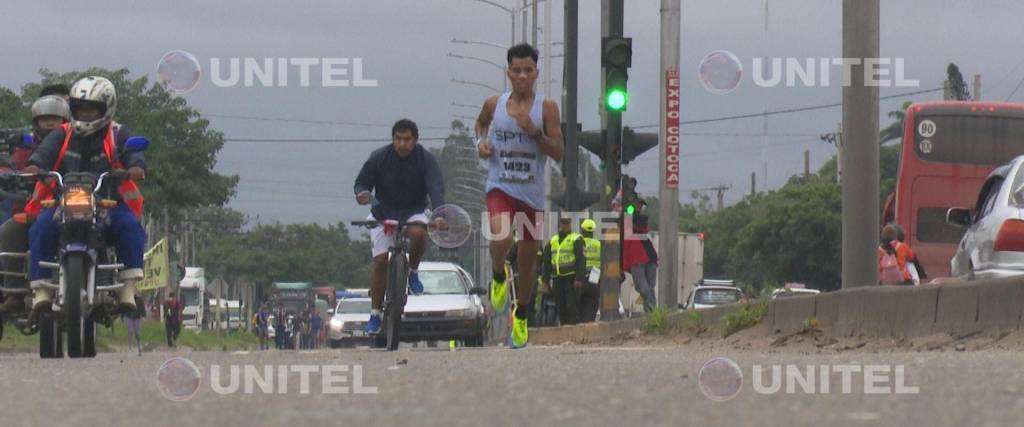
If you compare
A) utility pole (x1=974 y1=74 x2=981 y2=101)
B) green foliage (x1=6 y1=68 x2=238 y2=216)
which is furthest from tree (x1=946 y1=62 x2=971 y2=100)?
green foliage (x1=6 y1=68 x2=238 y2=216)

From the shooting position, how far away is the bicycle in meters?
13.8

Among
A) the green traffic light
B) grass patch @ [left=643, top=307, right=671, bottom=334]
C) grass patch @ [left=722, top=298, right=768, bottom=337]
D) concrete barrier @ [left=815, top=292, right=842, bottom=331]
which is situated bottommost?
grass patch @ [left=643, top=307, right=671, bottom=334]

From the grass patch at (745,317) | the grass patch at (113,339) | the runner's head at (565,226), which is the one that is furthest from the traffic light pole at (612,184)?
the grass patch at (113,339)

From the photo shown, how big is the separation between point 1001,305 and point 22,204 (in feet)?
21.6

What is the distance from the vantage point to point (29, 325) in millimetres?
12742

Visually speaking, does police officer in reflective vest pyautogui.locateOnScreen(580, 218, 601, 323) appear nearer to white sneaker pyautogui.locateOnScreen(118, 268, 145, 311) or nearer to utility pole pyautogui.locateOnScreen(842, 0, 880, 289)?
utility pole pyautogui.locateOnScreen(842, 0, 880, 289)

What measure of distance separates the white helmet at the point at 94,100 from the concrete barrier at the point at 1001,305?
207 inches

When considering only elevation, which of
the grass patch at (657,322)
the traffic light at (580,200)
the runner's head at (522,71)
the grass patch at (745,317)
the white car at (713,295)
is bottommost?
the white car at (713,295)

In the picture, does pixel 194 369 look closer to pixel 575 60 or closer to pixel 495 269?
pixel 495 269

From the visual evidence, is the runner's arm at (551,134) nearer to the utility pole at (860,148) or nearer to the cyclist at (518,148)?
the cyclist at (518,148)

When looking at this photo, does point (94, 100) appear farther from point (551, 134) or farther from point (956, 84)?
point (956, 84)

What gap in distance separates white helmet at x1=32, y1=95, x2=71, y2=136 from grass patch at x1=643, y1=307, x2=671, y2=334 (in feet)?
19.1

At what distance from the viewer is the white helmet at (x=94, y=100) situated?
41.4 ft

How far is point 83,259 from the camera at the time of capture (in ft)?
40.0
